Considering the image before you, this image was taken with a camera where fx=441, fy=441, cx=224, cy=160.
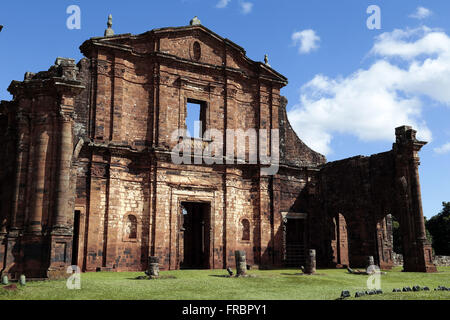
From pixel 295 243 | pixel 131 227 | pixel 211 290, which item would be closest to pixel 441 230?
pixel 295 243

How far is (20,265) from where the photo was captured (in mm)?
11844

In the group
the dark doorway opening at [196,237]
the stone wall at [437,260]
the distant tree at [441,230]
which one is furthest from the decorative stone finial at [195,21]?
the distant tree at [441,230]

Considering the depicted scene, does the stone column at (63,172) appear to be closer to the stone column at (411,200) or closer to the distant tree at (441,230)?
the stone column at (411,200)

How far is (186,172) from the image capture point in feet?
64.1

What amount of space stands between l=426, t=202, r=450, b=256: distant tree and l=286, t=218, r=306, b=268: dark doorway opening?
22929 millimetres

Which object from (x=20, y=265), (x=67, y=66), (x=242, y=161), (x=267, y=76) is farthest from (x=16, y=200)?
(x=267, y=76)

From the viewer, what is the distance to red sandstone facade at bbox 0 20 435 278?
582 inches

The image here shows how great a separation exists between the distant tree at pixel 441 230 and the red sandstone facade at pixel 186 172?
21732mm

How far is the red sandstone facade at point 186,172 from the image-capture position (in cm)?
1479

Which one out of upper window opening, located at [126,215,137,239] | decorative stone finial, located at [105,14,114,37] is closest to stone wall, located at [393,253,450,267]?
upper window opening, located at [126,215,137,239]

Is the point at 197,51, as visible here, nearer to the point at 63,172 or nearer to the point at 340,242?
the point at 63,172
